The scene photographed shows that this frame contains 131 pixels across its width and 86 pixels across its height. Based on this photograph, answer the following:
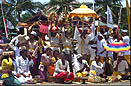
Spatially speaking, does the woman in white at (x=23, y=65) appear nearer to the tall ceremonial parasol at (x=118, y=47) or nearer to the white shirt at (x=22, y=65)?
the white shirt at (x=22, y=65)

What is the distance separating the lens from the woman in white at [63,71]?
9.83m

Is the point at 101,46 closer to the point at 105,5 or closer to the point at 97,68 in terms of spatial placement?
the point at 97,68

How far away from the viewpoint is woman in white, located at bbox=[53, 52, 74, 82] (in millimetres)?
9828

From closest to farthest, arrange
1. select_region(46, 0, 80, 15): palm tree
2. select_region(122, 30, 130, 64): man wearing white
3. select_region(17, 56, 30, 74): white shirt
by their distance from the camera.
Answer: select_region(17, 56, 30, 74): white shirt < select_region(122, 30, 130, 64): man wearing white < select_region(46, 0, 80, 15): palm tree

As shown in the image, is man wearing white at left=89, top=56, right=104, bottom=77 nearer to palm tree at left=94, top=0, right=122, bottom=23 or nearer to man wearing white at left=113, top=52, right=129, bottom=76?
man wearing white at left=113, top=52, right=129, bottom=76

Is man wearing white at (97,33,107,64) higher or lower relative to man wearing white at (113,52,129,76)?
higher

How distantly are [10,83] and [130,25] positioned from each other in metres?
4.46

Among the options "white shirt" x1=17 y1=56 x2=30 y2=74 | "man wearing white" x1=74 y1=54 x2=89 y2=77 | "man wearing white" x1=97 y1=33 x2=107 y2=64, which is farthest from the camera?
"man wearing white" x1=97 y1=33 x2=107 y2=64

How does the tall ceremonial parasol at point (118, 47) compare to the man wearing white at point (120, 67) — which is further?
the man wearing white at point (120, 67)

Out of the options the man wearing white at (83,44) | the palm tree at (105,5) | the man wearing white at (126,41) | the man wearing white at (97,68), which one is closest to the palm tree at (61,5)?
the palm tree at (105,5)

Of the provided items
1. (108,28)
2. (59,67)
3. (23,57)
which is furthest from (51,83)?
A: (108,28)

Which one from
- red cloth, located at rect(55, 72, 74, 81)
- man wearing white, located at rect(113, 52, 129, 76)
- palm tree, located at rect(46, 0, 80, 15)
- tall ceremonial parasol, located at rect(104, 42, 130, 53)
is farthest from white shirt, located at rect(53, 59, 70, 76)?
palm tree, located at rect(46, 0, 80, 15)

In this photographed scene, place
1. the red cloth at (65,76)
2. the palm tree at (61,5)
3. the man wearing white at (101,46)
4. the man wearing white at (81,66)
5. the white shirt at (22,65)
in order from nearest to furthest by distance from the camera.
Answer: the red cloth at (65,76) < the white shirt at (22,65) < the man wearing white at (81,66) < the man wearing white at (101,46) < the palm tree at (61,5)

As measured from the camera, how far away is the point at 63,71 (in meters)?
10.0
